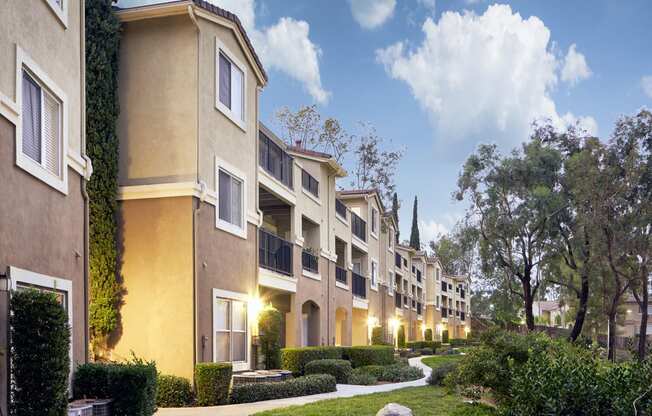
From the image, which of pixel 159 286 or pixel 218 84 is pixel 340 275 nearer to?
pixel 218 84

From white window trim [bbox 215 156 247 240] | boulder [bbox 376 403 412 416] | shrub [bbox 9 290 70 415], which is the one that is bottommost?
boulder [bbox 376 403 412 416]

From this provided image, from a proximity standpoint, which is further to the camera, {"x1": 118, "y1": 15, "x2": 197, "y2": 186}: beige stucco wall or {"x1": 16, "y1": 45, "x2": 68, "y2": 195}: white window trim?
{"x1": 118, "y1": 15, "x2": 197, "y2": 186}: beige stucco wall

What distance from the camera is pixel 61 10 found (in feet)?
34.7

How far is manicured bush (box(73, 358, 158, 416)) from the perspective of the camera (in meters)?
10.8

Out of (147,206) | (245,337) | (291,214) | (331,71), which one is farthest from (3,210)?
(331,71)

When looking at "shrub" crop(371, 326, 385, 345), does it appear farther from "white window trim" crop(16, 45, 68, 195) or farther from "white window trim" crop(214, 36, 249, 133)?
"white window trim" crop(16, 45, 68, 195)

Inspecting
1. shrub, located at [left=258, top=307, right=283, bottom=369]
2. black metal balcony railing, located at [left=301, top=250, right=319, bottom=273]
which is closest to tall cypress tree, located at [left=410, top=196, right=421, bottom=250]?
black metal balcony railing, located at [left=301, top=250, right=319, bottom=273]

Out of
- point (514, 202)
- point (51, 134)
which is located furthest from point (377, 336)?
point (51, 134)

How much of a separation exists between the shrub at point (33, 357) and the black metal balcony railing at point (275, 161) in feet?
40.5

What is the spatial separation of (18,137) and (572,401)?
783cm

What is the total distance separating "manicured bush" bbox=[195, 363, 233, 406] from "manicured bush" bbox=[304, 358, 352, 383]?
668 centimetres

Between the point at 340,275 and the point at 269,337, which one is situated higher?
the point at 340,275

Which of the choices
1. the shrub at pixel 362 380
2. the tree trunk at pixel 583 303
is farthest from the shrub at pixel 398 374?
the tree trunk at pixel 583 303

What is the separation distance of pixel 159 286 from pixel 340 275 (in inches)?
663
